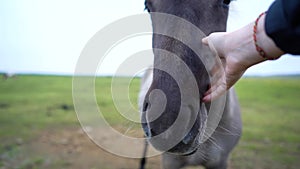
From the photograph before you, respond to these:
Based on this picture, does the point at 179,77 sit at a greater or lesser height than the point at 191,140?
greater

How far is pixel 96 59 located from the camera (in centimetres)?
187

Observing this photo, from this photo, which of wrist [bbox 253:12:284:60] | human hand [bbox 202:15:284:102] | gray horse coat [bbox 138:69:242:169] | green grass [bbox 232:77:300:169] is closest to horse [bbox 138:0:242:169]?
human hand [bbox 202:15:284:102]

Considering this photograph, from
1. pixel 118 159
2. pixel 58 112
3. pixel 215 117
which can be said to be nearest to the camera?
pixel 215 117

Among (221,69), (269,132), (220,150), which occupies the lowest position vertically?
(269,132)

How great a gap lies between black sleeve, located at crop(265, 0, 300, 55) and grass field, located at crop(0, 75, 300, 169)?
1.18m

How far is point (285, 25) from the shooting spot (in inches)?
36.9

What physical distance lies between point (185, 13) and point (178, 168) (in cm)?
202

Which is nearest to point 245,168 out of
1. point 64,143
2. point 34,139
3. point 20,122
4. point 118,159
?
point 118,159

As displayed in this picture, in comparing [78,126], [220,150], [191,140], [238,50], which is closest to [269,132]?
[78,126]

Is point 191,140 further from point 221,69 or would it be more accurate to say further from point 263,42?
point 263,42

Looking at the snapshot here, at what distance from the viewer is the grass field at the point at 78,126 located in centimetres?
554

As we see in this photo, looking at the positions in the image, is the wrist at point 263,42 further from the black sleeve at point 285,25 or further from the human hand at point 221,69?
the human hand at point 221,69

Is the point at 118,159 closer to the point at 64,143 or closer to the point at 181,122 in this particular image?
the point at 64,143

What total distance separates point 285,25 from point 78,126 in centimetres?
824
